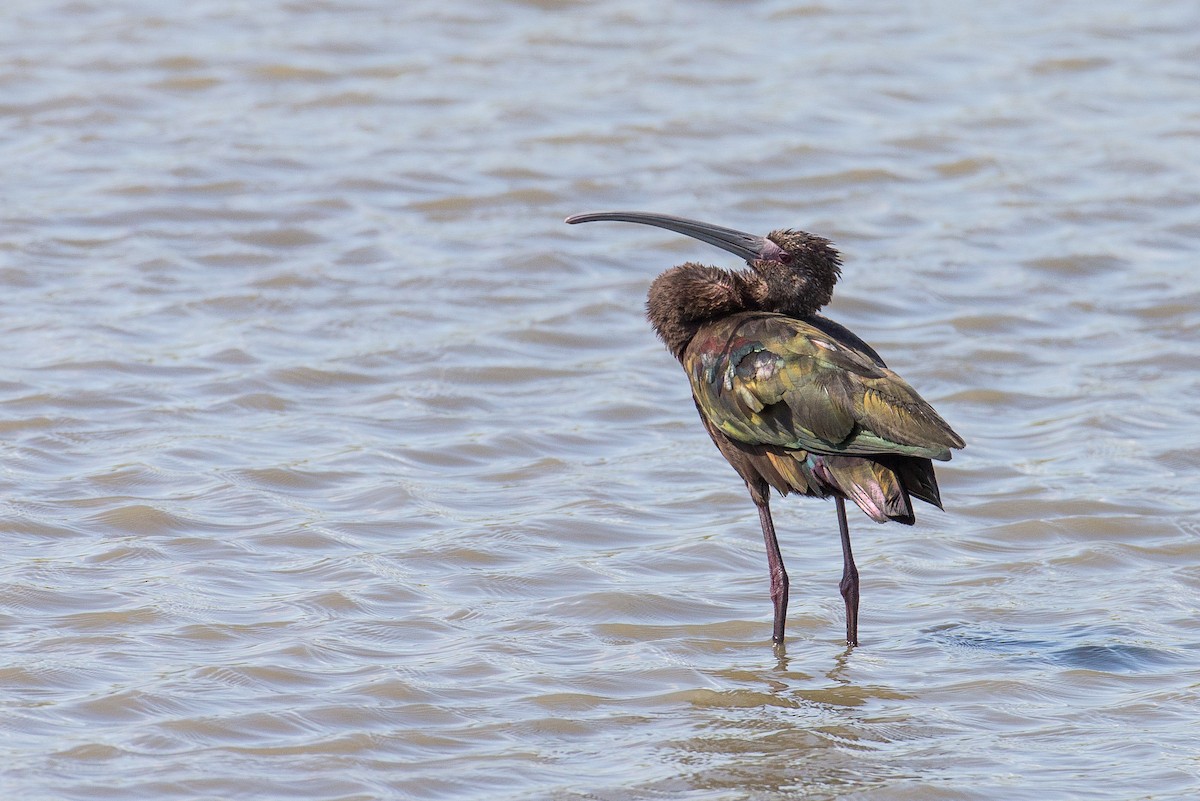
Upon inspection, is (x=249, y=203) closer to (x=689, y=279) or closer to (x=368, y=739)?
(x=689, y=279)

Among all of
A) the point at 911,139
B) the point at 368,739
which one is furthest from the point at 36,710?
the point at 911,139

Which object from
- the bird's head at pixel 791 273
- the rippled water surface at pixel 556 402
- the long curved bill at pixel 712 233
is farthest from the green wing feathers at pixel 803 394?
the rippled water surface at pixel 556 402

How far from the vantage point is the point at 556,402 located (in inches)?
386

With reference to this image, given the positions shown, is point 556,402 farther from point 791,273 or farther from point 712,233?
point 791,273

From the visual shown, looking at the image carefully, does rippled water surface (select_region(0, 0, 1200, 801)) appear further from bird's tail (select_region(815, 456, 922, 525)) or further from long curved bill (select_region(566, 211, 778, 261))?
long curved bill (select_region(566, 211, 778, 261))

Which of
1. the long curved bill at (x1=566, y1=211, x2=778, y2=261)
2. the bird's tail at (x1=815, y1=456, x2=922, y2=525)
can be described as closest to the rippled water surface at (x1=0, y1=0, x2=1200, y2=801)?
the bird's tail at (x1=815, y1=456, x2=922, y2=525)

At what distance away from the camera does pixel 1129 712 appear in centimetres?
645

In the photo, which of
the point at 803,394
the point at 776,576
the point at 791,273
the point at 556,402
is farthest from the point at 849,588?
the point at 556,402

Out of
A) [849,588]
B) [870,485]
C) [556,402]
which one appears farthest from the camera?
[556,402]

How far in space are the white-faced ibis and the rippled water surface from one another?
67 centimetres

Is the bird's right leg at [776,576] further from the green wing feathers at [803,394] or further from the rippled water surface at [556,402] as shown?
the green wing feathers at [803,394]

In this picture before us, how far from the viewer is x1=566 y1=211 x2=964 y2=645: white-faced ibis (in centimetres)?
661

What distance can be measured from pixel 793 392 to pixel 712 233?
3.54 feet

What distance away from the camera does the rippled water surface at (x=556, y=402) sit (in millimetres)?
6156
